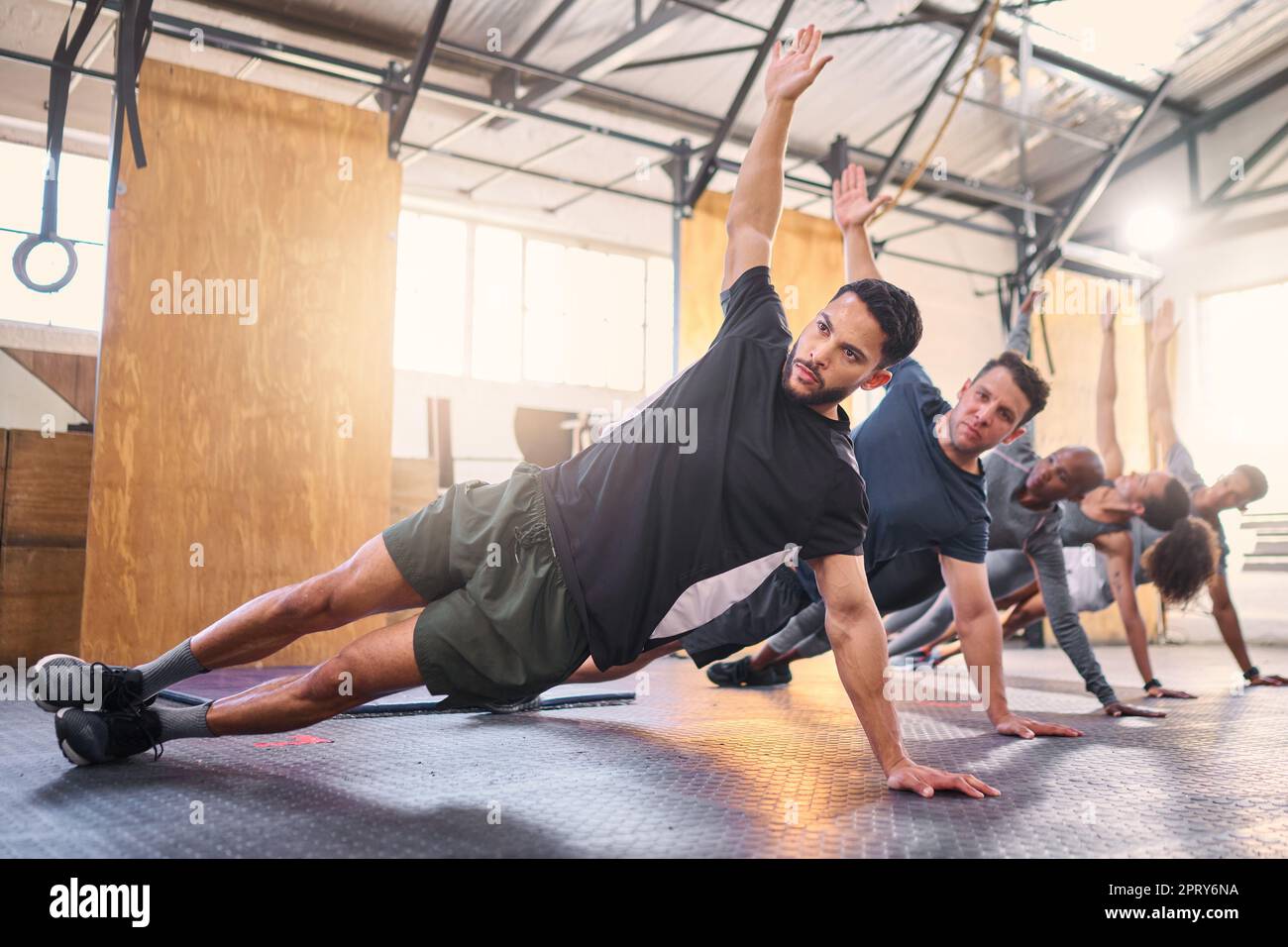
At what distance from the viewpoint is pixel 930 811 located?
1966 millimetres

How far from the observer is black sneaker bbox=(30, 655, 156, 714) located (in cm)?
215

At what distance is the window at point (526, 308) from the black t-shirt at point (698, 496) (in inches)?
288

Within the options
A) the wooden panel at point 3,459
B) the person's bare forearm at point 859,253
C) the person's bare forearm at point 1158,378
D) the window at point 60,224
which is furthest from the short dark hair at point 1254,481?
the window at point 60,224

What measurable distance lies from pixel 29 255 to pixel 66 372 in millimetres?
2519

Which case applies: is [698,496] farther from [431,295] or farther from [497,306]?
[497,306]

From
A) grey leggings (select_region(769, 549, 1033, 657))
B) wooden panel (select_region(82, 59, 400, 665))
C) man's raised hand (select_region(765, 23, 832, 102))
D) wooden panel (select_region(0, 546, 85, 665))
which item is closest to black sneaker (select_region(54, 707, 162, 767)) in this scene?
man's raised hand (select_region(765, 23, 832, 102))

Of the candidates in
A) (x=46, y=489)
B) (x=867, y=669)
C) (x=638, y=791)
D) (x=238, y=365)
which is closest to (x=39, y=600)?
(x=46, y=489)

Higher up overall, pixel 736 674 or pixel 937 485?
pixel 937 485

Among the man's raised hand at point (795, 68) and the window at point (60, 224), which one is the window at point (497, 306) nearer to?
the window at point (60, 224)

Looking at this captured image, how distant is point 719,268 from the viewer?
21.3ft

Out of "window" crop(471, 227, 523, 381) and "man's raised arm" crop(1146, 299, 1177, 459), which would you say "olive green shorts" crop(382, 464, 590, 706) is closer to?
"man's raised arm" crop(1146, 299, 1177, 459)

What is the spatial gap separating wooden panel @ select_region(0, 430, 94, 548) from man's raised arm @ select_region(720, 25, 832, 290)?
3782 millimetres
